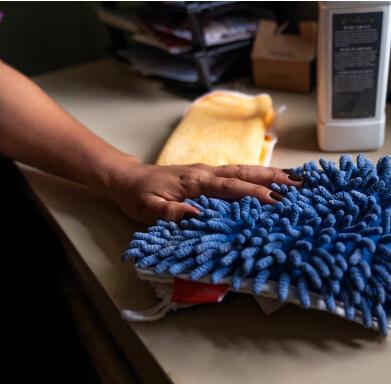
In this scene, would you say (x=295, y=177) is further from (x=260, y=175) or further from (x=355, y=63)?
(x=355, y=63)

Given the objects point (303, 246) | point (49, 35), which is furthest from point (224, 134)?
point (49, 35)

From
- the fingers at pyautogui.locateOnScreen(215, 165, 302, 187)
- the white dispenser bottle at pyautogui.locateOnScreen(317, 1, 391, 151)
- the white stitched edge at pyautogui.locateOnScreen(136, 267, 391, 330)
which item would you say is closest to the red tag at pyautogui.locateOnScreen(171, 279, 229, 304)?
the white stitched edge at pyautogui.locateOnScreen(136, 267, 391, 330)

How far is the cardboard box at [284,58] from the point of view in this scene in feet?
2.26

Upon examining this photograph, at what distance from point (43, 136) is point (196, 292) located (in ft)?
1.07

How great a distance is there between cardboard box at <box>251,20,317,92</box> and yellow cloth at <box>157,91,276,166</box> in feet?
0.27

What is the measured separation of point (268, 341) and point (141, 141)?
370 mm

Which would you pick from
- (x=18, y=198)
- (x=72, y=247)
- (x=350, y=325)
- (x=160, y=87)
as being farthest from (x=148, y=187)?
(x=18, y=198)

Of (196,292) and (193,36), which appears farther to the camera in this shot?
(193,36)

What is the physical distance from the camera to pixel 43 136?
1.90 ft

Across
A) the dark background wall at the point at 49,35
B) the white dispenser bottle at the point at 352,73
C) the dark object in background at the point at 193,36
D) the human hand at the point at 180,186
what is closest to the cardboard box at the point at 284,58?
the dark object in background at the point at 193,36

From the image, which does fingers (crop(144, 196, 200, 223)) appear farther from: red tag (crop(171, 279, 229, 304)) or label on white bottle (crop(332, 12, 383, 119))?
label on white bottle (crop(332, 12, 383, 119))

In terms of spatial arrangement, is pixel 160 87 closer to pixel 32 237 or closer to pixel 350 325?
pixel 32 237

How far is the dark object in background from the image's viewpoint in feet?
2.32

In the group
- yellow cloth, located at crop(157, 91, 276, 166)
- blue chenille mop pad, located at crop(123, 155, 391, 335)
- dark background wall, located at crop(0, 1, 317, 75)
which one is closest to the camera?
blue chenille mop pad, located at crop(123, 155, 391, 335)
